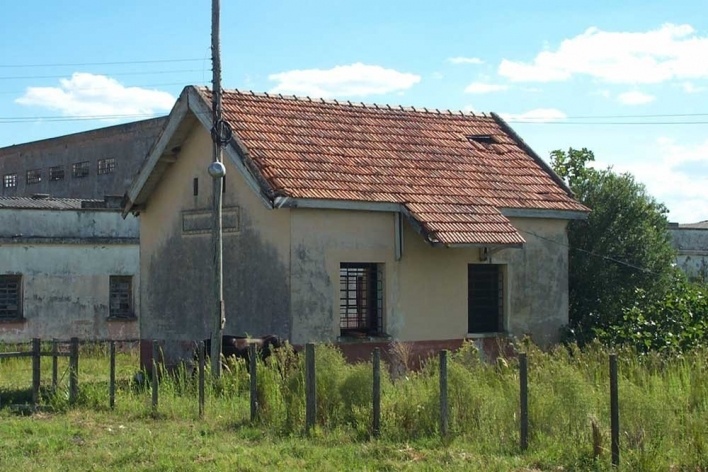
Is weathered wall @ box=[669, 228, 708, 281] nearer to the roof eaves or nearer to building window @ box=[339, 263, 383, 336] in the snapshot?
the roof eaves

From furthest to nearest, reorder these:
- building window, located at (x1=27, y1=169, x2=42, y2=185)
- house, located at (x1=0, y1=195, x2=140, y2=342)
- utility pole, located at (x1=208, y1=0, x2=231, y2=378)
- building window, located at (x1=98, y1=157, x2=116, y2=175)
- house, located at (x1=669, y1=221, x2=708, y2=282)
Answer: building window, located at (x1=27, y1=169, x2=42, y2=185) → building window, located at (x1=98, y1=157, x2=116, y2=175) → house, located at (x1=669, y1=221, x2=708, y2=282) → house, located at (x1=0, y1=195, x2=140, y2=342) → utility pole, located at (x1=208, y1=0, x2=231, y2=378)

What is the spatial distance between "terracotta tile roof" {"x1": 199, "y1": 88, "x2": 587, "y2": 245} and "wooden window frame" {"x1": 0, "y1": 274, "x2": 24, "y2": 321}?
10097mm

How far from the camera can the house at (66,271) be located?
88.0 ft

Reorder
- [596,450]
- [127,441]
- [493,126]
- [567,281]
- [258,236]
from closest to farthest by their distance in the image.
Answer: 1. [596,450]
2. [127,441]
3. [258,236]
4. [567,281]
5. [493,126]

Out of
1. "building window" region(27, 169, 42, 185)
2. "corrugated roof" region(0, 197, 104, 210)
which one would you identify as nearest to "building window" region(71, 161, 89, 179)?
"building window" region(27, 169, 42, 185)

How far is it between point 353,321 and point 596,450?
895 centimetres

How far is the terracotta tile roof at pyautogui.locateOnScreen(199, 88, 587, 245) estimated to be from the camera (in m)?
18.3

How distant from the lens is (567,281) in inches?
843

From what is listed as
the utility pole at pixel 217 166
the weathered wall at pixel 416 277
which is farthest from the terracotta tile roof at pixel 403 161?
the utility pole at pixel 217 166

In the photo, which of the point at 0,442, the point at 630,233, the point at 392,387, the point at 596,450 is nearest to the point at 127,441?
the point at 0,442

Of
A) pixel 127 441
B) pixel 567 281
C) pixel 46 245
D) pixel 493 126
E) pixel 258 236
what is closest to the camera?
pixel 127 441

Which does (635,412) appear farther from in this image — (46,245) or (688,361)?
(46,245)

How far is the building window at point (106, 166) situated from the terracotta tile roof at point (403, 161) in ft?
70.0

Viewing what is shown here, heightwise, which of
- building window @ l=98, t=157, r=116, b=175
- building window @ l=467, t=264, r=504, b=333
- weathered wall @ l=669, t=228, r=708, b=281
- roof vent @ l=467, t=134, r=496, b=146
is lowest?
building window @ l=467, t=264, r=504, b=333
